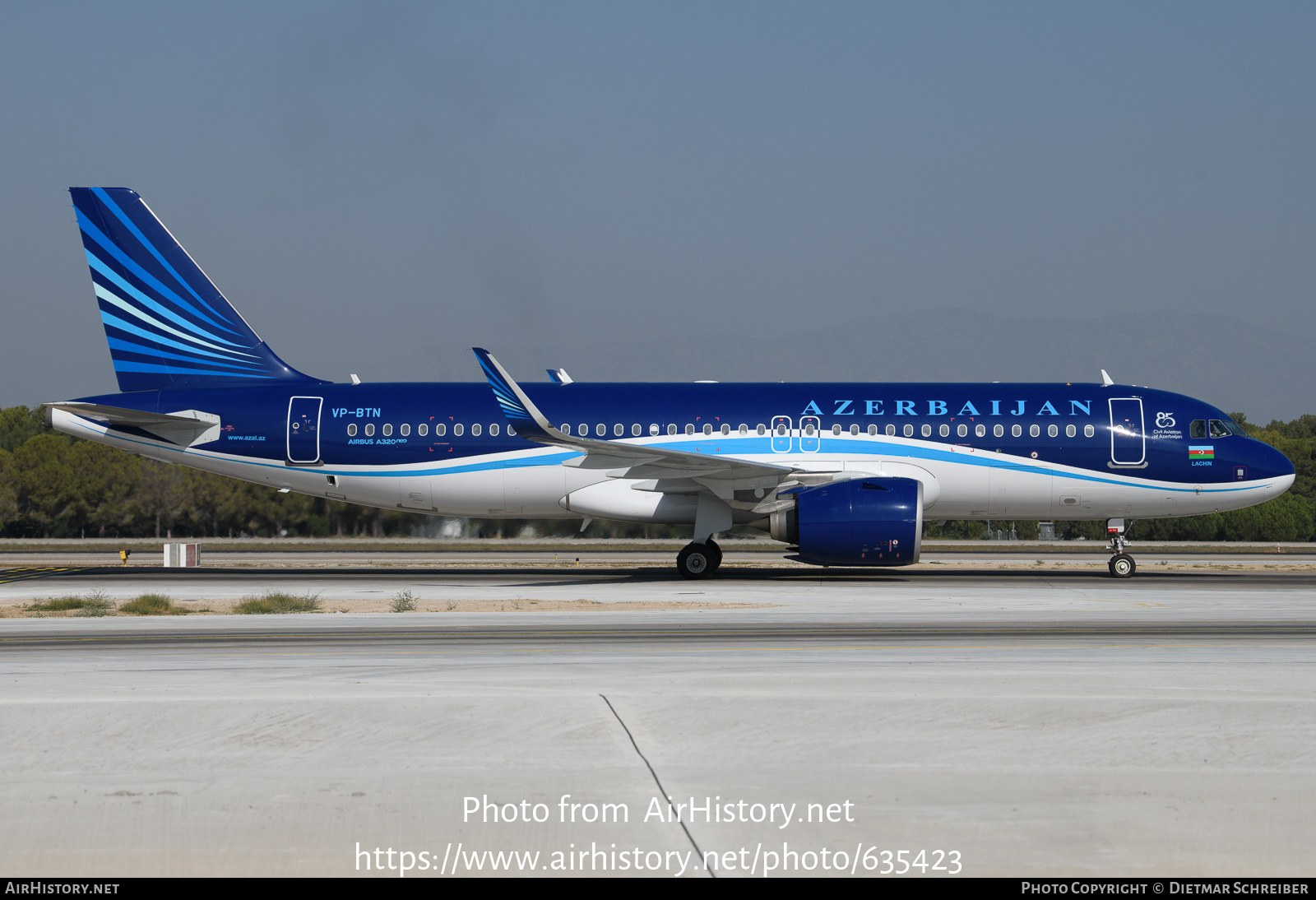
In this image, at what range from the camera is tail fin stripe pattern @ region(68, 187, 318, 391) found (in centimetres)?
2766

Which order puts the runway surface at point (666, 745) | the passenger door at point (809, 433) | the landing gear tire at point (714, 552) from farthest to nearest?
the landing gear tire at point (714, 552) → the passenger door at point (809, 433) → the runway surface at point (666, 745)

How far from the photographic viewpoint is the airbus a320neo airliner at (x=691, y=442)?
1013 inches

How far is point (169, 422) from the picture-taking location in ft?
87.5

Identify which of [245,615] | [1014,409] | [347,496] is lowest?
[245,615]

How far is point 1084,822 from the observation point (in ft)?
21.2

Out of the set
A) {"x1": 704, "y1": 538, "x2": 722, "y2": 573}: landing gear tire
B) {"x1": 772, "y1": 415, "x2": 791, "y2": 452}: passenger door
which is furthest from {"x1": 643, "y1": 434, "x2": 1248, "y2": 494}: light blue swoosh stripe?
{"x1": 704, "y1": 538, "x2": 722, "y2": 573}: landing gear tire

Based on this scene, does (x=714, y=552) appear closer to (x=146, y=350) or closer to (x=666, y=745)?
(x=146, y=350)

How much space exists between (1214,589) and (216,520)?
4362 centimetres

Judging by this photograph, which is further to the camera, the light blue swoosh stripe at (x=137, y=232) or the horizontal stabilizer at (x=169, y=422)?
the light blue swoosh stripe at (x=137, y=232)

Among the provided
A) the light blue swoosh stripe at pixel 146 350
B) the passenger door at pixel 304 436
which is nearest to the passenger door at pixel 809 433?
the passenger door at pixel 304 436

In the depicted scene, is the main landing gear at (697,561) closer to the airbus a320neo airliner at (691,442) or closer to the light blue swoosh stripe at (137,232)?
the airbus a320neo airliner at (691,442)

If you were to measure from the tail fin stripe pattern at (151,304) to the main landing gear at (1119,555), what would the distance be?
20.6 m

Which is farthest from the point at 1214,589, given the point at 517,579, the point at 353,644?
the point at 353,644
